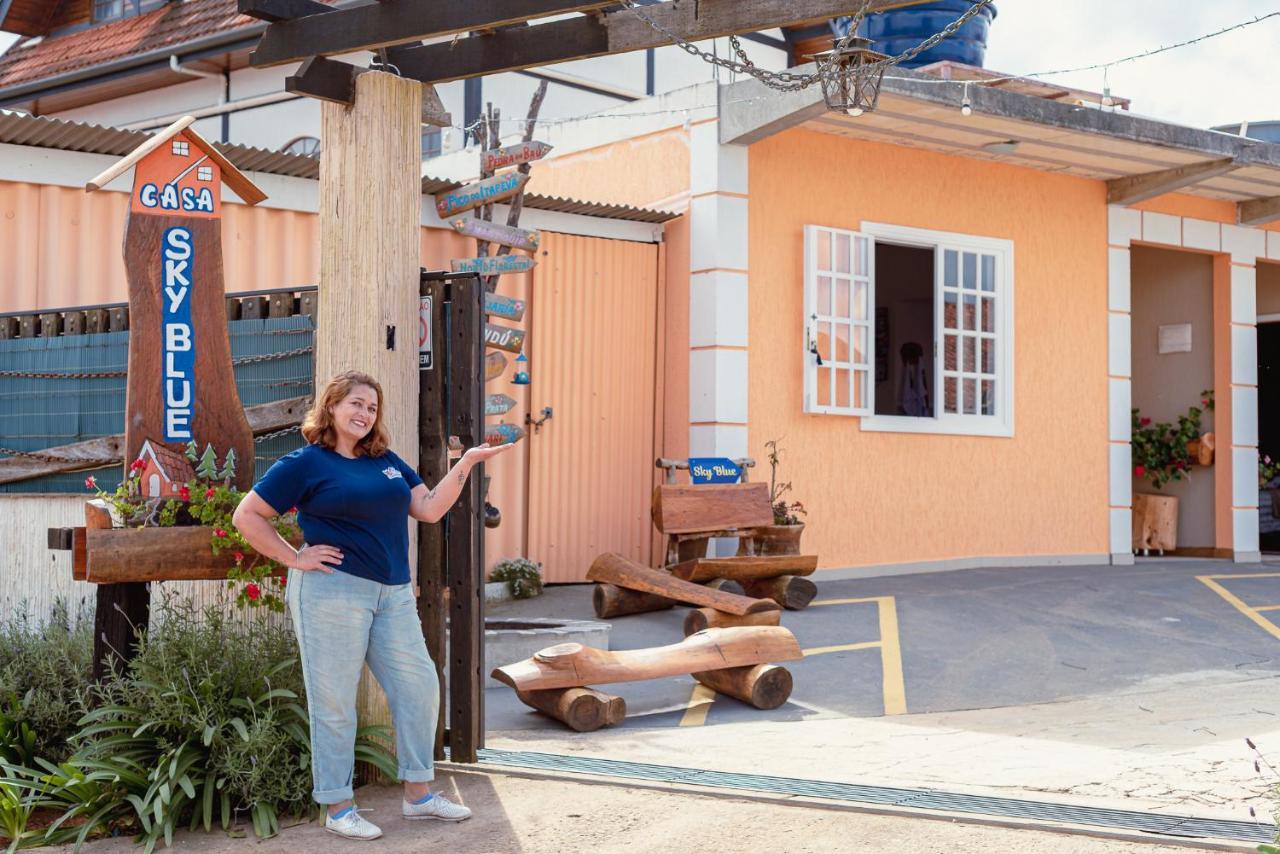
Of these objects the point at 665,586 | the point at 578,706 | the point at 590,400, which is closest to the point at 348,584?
the point at 578,706

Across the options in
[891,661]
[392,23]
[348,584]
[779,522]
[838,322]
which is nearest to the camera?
[348,584]

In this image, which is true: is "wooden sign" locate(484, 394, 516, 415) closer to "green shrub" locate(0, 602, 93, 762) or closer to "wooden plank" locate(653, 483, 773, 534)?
"wooden plank" locate(653, 483, 773, 534)

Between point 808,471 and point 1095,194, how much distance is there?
4333 millimetres

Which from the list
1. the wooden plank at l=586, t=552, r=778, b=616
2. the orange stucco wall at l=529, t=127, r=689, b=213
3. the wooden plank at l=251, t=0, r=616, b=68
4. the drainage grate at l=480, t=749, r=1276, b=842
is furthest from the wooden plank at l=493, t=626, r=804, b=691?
the orange stucco wall at l=529, t=127, r=689, b=213

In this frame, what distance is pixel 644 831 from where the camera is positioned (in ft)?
15.8

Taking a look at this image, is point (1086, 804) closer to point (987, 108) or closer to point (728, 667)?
point (728, 667)

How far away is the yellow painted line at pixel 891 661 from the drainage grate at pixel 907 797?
2.16 meters

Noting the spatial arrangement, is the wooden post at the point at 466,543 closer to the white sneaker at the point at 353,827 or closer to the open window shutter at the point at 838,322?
the white sneaker at the point at 353,827

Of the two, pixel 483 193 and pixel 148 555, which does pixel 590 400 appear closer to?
pixel 483 193

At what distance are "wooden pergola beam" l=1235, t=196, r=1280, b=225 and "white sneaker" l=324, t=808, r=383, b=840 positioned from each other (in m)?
12.3

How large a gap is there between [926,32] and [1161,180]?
257cm

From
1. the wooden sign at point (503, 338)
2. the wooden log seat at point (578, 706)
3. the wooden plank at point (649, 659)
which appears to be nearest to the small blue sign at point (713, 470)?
the wooden sign at point (503, 338)

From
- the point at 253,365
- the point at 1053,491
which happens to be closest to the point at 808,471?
the point at 1053,491

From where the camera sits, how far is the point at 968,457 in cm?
1234
